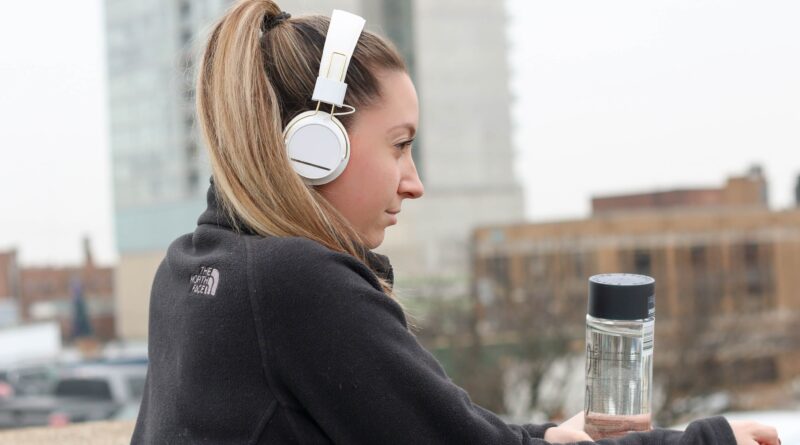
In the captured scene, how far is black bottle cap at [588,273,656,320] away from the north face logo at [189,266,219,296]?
48cm

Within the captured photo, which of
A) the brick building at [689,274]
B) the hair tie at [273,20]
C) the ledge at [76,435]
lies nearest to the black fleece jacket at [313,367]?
the hair tie at [273,20]

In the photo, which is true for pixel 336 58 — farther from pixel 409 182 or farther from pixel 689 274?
pixel 689 274

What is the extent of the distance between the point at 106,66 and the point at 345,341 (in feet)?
224

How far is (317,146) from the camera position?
51.1 inches

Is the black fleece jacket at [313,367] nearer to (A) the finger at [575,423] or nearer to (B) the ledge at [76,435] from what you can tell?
(A) the finger at [575,423]

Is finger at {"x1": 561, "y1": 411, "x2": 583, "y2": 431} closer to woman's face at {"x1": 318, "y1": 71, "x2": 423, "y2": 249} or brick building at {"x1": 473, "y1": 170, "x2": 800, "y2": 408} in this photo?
woman's face at {"x1": 318, "y1": 71, "x2": 423, "y2": 249}

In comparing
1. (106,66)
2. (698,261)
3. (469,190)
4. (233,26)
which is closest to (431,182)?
(469,190)

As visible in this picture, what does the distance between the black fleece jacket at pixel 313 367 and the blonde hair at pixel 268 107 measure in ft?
0.23

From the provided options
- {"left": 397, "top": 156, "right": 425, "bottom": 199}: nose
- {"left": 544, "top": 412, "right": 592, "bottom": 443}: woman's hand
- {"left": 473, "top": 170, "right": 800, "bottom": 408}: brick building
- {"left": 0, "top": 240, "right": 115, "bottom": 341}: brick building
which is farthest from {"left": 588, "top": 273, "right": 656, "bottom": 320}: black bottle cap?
{"left": 0, "top": 240, "right": 115, "bottom": 341}: brick building

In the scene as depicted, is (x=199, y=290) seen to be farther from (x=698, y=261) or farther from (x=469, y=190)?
(x=469, y=190)

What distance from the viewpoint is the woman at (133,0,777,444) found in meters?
1.17

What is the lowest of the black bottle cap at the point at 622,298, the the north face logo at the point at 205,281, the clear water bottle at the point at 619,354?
the clear water bottle at the point at 619,354

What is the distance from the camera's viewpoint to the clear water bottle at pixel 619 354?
1.31 metres

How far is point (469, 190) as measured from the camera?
63.0 meters
